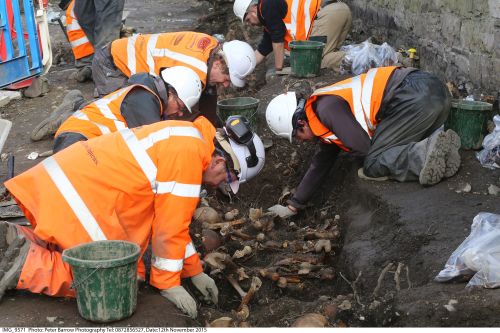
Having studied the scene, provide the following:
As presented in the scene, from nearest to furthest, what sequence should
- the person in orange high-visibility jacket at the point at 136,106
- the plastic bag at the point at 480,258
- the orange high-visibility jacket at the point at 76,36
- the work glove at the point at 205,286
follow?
the plastic bag at the point at 480,258, the work glove at the point at 205,286, the person in orange high-visibility jacket at the point at 136,106, the orange high-visibility jacket at the point at 76,36

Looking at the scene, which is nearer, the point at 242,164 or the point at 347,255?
the point at 242,164

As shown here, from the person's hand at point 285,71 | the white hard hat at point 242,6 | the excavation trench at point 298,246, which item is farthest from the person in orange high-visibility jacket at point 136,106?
the person's hand at point 285,71

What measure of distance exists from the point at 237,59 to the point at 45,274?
11.5 ft

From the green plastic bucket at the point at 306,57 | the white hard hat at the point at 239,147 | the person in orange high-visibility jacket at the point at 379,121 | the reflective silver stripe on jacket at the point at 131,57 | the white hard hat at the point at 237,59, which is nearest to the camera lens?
the white hard hat at the point at 239,147

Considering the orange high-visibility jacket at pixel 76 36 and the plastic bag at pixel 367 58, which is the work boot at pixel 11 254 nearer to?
the plastic bag at pixel 367 58

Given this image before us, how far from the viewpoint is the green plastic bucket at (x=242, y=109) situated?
22.6 ft

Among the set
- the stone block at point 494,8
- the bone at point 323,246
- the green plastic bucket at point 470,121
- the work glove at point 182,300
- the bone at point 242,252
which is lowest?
the bone at point 323,246

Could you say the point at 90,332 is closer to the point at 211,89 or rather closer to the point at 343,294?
the point at 343,294

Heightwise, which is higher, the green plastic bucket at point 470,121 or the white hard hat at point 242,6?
the white hard hat at point 242,6

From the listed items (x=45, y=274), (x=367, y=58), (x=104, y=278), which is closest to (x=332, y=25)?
(x=367, y=58)

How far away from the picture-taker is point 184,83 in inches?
207

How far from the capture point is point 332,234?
549 centimetres

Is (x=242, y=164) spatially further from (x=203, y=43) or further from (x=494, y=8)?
(x=494, y=8)

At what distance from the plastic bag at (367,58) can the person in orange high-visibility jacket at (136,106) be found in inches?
131
